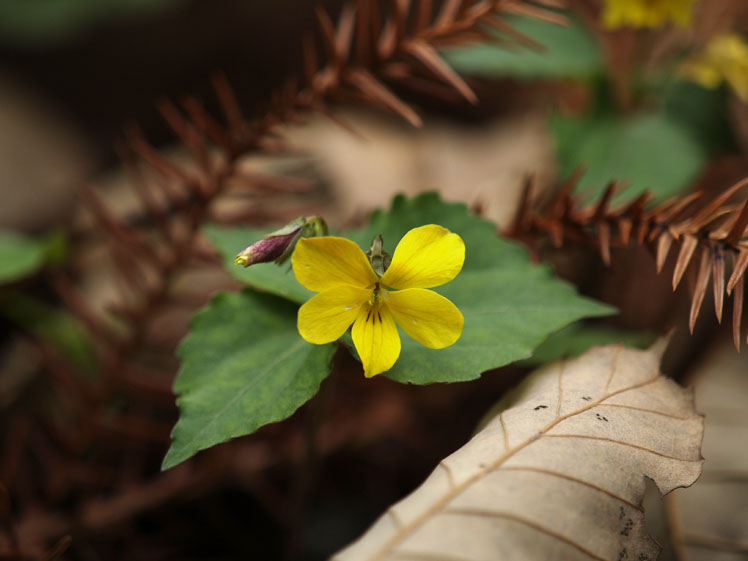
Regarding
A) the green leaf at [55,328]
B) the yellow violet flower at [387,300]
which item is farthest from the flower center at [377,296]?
the green leaf at [55,328]

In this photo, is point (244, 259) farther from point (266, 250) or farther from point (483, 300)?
point (483, 300)

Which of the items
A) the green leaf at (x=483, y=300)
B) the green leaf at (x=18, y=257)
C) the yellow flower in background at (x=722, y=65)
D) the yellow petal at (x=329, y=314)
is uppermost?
the yellow petal at (x=329, y=314)

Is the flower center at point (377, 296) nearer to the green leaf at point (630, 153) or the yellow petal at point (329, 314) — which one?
the yellow petal at point (329, 314)

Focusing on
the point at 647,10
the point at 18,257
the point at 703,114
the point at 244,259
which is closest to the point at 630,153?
the point at 703,114

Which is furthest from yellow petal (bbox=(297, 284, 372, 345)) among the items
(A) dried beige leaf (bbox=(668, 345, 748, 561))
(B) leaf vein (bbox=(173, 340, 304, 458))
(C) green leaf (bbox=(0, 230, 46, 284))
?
(C) green leaf (bbox=(0, 230, 46, 284))

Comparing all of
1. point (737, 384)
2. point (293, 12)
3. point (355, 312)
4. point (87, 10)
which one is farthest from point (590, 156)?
point (87, 10)
